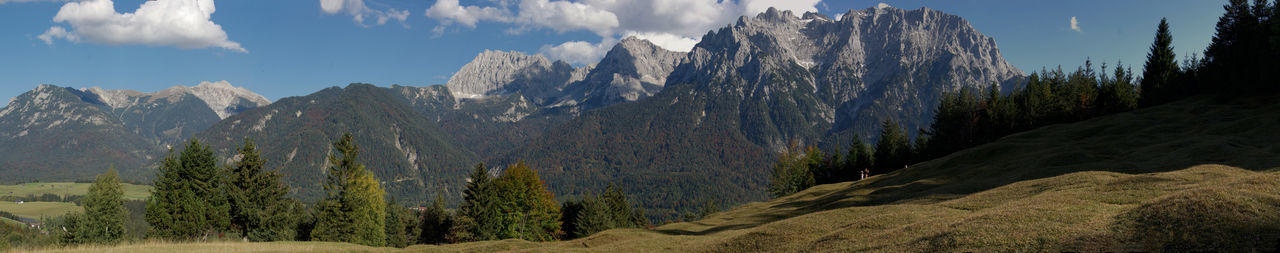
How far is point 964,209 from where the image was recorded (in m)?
29.0

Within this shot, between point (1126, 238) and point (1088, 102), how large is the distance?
97565 mm

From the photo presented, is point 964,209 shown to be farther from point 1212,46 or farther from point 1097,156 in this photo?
point 1212,46

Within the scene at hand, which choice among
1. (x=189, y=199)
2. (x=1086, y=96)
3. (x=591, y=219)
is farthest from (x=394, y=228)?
(x=1086, y=96)

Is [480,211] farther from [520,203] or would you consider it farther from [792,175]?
[792,175]

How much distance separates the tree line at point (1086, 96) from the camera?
7325cm

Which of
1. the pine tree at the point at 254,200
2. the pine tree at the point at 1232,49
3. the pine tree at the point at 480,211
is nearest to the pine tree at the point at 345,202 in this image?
the pine tree at the point at 254,200

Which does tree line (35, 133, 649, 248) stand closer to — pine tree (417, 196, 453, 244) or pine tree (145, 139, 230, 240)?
pine tree (145, 139, 230, 240)

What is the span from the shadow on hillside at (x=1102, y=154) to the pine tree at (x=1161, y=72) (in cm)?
2092

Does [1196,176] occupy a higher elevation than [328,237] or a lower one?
higher

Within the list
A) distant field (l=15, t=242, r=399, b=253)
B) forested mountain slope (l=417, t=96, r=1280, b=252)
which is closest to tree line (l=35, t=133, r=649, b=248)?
distant field (l=15, t=242, r=399, b=253)

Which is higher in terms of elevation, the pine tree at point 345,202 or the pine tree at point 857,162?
the pine tree at point 857,162

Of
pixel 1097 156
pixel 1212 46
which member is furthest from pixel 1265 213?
pixel 1212 46

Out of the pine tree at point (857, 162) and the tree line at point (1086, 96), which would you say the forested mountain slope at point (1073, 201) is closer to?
the tree line at point (1086, 96)

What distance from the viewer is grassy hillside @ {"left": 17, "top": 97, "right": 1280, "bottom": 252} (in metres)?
15.1
